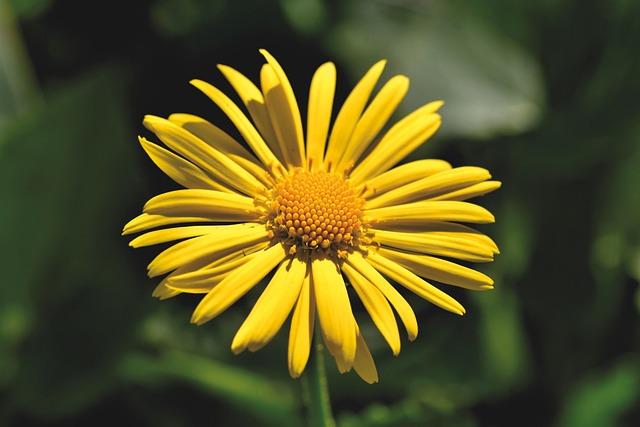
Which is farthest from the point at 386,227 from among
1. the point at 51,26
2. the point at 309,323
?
the point at 51,26

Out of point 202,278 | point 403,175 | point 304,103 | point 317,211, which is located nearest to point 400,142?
point 403,175

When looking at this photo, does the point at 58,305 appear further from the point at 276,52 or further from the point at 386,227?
the point at 386,227

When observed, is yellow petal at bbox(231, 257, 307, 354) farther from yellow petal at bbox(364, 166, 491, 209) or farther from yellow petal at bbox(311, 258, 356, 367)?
yellow petal at bbox(364, 166, 491, 209)

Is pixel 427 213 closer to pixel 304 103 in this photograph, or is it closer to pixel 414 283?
pixel 414 283

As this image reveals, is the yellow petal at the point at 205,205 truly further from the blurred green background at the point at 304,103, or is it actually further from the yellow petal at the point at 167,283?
the blurred green background at the point at 304,103

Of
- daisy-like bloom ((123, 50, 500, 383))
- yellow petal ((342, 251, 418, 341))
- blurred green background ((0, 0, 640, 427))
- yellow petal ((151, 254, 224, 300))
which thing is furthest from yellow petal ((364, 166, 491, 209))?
blurred green background ((0, 0, 640, 427))

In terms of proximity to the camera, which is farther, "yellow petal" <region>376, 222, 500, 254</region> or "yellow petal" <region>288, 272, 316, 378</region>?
"yellow petal" <region>376, 222, 500, 254</region>

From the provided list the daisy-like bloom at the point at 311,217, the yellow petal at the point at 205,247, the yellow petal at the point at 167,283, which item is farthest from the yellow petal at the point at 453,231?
the yellow petal at the point at 167,283
